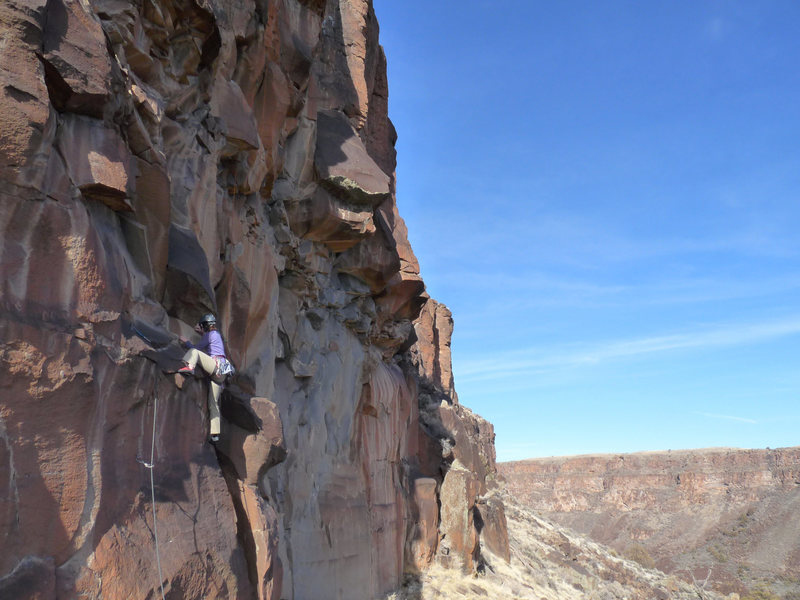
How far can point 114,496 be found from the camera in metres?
5.46

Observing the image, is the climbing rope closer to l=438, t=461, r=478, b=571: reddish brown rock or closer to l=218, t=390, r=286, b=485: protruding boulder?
l=218, t=390, r=286, b=485: protruding boulder

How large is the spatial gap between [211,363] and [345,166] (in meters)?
8.60

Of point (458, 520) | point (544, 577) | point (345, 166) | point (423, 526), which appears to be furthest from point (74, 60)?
point (544, 577)

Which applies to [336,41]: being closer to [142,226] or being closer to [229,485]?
[142,226]

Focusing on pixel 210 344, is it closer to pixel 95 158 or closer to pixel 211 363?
pixel 211 363

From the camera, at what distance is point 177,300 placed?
780cm

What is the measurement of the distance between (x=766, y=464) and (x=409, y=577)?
80.8m

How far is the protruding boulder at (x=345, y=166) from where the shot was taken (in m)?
14.5

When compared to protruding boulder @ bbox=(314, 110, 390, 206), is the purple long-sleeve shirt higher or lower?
lower

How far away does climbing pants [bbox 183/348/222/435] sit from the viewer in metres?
6.80

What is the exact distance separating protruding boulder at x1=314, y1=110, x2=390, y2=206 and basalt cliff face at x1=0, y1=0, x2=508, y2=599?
7cm

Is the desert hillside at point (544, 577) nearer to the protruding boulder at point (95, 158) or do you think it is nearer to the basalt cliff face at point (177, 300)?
the basalt cliff face at point (177, 300)

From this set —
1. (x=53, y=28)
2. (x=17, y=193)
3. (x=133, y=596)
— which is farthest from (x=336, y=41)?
(x=133, y=596)

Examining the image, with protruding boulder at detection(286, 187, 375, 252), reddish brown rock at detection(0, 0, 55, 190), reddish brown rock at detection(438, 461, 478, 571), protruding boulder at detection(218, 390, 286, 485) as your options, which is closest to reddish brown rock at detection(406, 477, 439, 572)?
reddish brown rock at detection(438, 461, 478, 571)
